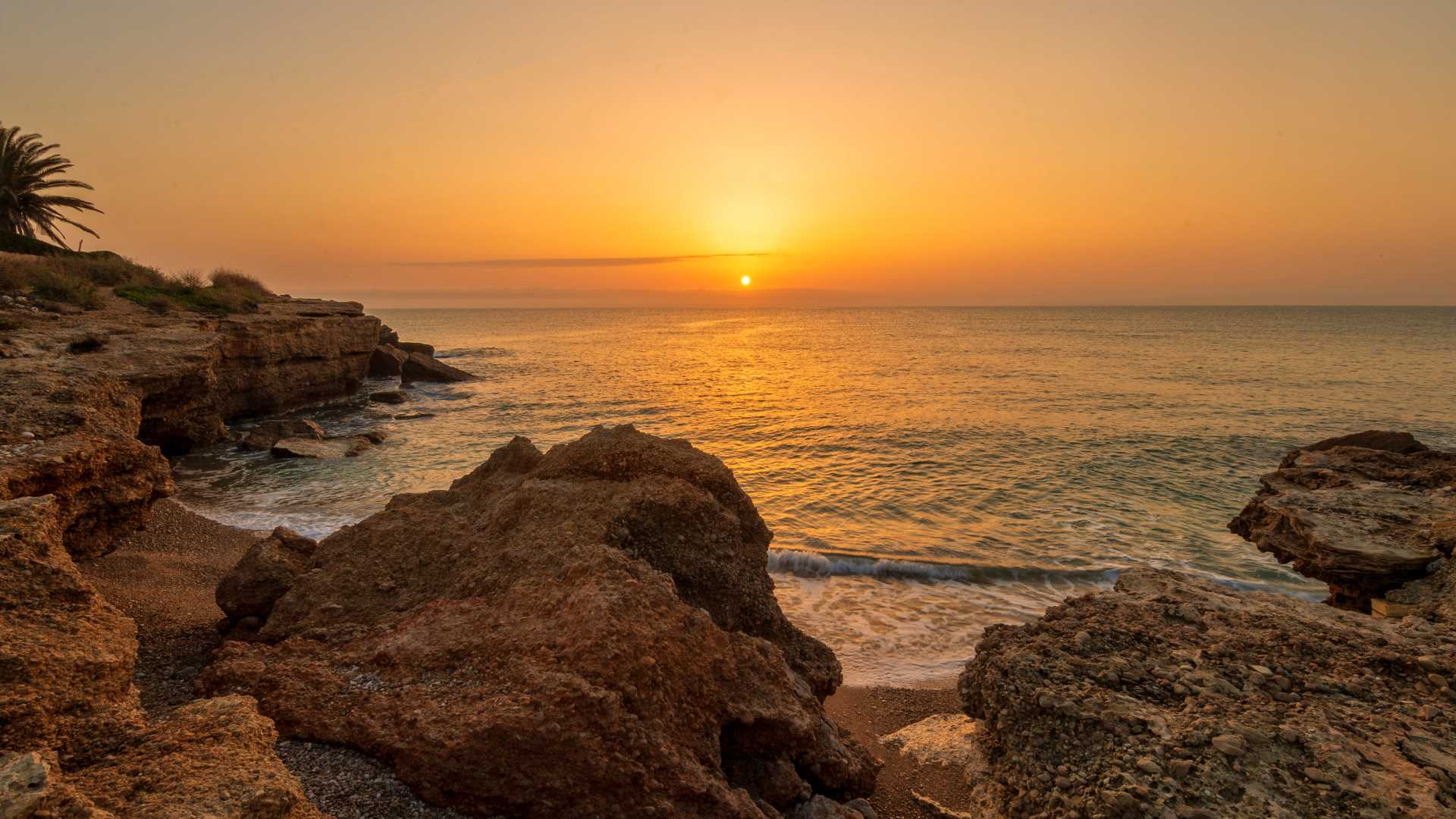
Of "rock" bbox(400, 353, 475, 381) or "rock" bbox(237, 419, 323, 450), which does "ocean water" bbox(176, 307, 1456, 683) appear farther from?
"rock" bbox(400, 353, 475, 381)

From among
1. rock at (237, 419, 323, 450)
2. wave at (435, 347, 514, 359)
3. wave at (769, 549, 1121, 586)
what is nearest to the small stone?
wave at (769, 549, 1121, 586)

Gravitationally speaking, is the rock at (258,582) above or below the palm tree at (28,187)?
below

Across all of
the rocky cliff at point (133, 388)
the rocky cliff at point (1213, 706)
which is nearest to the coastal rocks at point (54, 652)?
the rocky cliff at point (133, 388)

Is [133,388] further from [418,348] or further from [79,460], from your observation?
[418,348]

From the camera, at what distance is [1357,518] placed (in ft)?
24.6

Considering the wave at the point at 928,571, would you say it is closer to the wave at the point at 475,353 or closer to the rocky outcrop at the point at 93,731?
the rocky outcrop at the point at 93,731

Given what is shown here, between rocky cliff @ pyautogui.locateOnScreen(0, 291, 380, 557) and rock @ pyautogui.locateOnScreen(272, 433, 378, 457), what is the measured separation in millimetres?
1926

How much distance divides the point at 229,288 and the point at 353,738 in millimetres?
34360

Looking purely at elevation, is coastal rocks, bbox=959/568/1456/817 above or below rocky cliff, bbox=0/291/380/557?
below

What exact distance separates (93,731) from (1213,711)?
608 cm

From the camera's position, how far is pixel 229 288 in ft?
100

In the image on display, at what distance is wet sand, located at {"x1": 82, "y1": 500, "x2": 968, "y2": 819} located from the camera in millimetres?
3721

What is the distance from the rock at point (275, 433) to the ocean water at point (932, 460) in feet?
2.73

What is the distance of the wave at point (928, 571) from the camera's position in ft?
40.1
